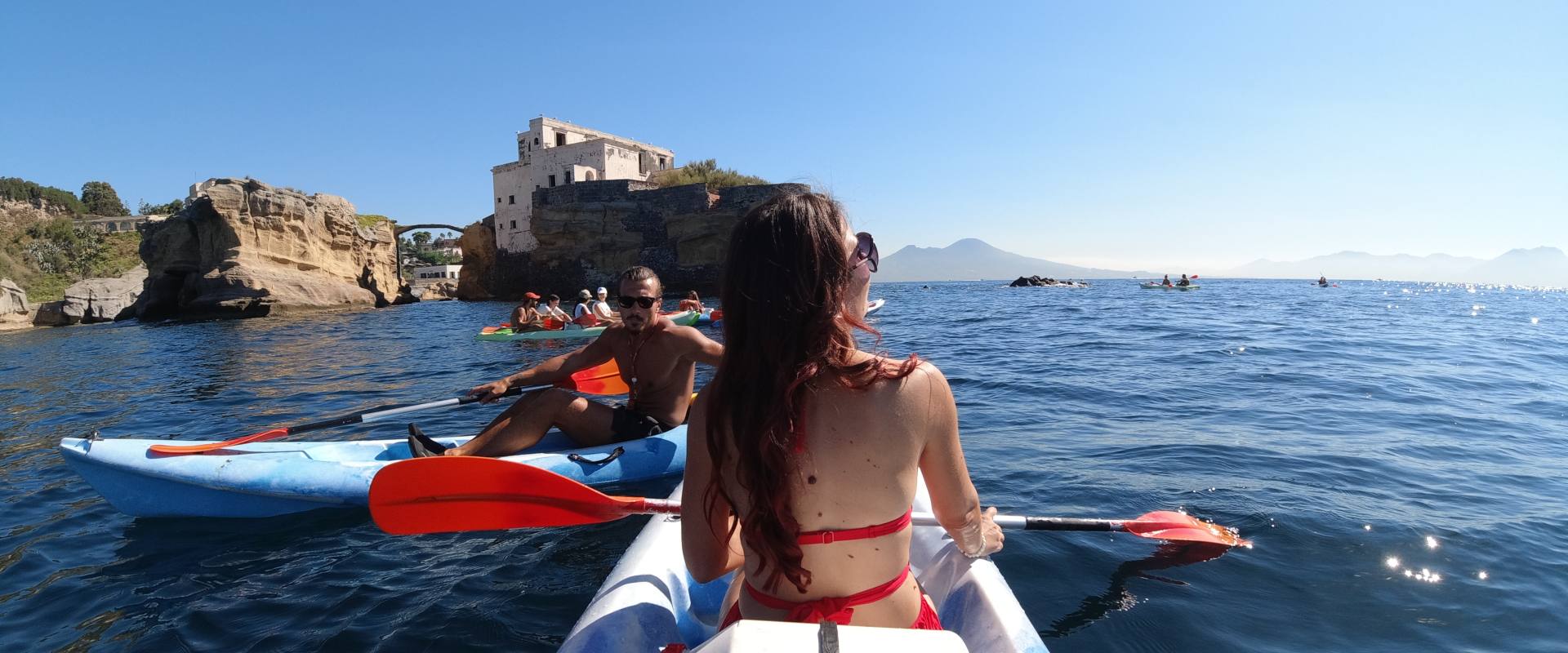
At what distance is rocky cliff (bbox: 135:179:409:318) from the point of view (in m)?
27.2

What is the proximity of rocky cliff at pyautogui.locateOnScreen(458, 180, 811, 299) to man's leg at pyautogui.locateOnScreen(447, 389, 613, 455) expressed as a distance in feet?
111

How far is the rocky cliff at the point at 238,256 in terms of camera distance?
2722 cm

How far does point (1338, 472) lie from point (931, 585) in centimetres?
408

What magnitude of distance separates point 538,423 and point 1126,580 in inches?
139

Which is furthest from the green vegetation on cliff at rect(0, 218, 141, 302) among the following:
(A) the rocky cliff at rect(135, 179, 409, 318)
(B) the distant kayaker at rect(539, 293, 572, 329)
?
(B) the distant kayaker at rect(539, 293, 572, 329)

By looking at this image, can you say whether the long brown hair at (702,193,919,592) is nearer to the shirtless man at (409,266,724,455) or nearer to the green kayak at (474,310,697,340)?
the shirtless man at (409,266,724,455)

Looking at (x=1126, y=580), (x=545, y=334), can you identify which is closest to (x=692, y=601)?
(x=1126, y=580)

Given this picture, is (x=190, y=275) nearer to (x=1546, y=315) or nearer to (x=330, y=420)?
(x=330, y=420)

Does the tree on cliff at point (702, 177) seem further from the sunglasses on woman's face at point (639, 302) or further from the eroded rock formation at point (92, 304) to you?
the sunglasses on woman's face at point (639, 302)

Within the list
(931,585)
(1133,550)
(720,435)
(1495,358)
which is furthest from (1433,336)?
(720,435)

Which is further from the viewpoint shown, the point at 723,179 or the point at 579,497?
the point at 723,179

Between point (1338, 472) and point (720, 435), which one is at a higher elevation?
point (720, 435)

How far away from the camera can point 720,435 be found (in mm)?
1521

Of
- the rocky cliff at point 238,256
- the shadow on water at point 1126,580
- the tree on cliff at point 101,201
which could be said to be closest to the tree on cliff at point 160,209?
the tree on cliff at point 101,201
